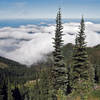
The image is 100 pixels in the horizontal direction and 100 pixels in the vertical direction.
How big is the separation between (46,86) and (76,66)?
44.2 meters

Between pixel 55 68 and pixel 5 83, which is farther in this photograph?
pixel 5 83

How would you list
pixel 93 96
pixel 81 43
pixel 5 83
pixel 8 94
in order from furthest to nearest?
pixel 5 83 → pixel 8 94 → pixel 93 96 → pixel 81 43

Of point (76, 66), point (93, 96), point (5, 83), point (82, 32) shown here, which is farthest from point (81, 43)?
point (5, 83)

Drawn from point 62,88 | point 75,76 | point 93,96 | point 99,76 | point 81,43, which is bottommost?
point 99,76

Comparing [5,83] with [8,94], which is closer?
[8,94]

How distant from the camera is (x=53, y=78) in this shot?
1153 inches

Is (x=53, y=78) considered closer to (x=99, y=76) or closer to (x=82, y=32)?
(x=82, y=32)

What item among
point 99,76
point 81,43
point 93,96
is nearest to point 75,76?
point 81,43

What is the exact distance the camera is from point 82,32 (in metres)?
28.1

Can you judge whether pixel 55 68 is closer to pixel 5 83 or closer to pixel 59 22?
pixel 59 22

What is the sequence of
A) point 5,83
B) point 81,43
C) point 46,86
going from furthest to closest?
point 5,83, point 46,86, point 81,43

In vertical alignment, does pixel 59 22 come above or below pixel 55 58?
above

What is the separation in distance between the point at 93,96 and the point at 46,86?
2405 cm

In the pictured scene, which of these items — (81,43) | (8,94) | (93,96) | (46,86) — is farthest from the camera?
(8,94)
